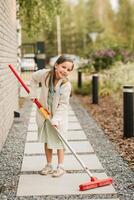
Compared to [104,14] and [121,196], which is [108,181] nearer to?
[121,196]

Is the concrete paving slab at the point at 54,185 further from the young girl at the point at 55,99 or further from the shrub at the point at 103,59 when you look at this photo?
the shrub at the point at 103,59

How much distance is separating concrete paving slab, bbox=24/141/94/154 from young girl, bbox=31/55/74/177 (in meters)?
1.39

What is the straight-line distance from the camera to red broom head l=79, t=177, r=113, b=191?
5312 mm

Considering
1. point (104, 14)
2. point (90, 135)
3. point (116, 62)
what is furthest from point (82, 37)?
point (90, 135)

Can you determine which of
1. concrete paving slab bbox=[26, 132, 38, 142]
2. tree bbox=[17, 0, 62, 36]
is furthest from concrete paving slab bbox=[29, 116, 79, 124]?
tree bbox=[17, 0, 62, 36]

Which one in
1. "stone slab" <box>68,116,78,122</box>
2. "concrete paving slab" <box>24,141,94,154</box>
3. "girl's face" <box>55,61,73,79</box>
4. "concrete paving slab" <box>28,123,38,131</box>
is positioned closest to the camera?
"girl's face" <box>55,61,73,79</box>

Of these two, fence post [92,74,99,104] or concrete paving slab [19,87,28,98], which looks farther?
concrete paving slab [19,87,28,98]

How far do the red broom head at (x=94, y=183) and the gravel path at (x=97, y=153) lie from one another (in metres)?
0.10

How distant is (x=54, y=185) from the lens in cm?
551

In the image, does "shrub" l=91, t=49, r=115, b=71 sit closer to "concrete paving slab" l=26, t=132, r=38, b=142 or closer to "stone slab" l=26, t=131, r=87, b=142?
"stone slab" l=26, t=131, r=87, b=142

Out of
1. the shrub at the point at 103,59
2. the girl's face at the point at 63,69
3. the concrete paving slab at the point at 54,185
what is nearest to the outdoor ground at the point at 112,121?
the concrete paving slab at the point at 54,185

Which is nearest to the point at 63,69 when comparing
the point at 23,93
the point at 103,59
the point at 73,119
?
the point at 73,119

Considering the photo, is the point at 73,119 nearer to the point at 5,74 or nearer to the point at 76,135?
the point at 76,135

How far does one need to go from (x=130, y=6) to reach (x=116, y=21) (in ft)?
11.6
